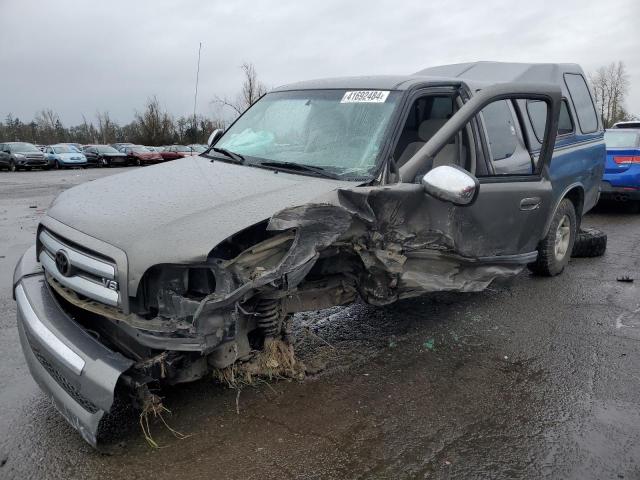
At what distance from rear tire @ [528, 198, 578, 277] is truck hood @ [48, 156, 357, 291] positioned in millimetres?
3113

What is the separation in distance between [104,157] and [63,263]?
3251cm

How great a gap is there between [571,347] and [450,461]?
1.90 metres

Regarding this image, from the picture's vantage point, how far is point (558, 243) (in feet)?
18.7

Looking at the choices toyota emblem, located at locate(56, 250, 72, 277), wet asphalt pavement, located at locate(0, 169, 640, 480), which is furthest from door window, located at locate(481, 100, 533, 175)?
toyota emblem, located at locate(56, 250, 72, 277)

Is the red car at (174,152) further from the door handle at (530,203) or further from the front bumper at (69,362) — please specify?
the front bumper at (69,362)

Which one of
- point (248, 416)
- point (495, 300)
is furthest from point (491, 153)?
point (248, 416)

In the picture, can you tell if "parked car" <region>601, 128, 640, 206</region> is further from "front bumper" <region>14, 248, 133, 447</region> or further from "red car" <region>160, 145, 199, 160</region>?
"red car" <region>160, 145, 199, 160</region>

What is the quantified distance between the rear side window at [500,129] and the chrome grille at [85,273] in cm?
302

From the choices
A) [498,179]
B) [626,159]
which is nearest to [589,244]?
[498,179]

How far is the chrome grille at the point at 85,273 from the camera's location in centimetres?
260

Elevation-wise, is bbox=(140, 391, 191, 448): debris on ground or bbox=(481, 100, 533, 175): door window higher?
bbox=(481, 100, 533, 175): door window

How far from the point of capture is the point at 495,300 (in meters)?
5.15

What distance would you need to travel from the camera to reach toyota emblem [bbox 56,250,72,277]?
2.84 metres

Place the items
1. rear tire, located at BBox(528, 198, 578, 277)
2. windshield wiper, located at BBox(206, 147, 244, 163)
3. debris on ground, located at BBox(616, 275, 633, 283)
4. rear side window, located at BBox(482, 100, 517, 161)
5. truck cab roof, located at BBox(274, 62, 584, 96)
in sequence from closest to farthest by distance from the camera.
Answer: windshield wiper, located at BBox(206, 147, 244, 163) → truck cab roof, located at BBox(274, 62, 584, 96) → rear side window, located at BBox(482, 100, 517, 161) → rear tire, located at BBox(528, 198, 578, 277) → debris on ground, located at BBox(616, 275, 633, 283)
